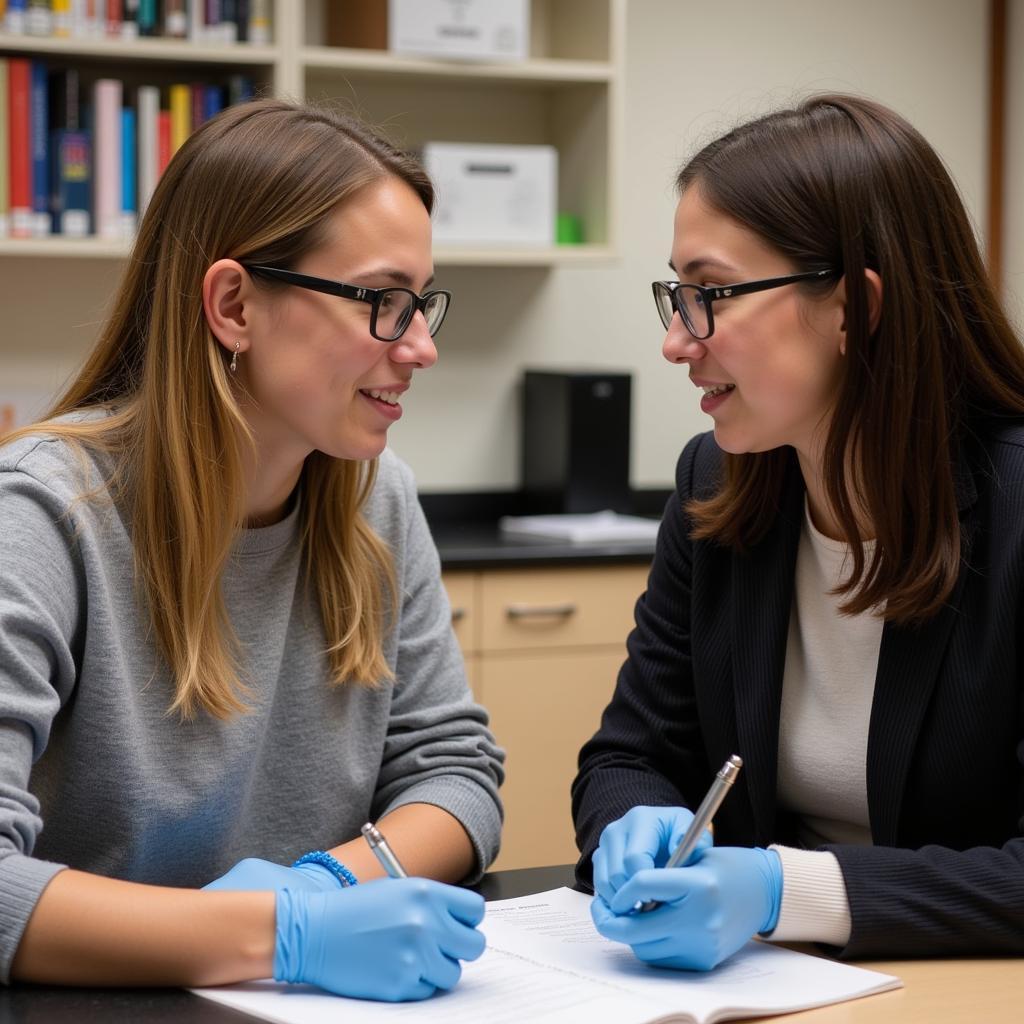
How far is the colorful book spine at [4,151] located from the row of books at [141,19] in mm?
98

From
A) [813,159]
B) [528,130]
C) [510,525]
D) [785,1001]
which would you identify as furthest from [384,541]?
[528,130]

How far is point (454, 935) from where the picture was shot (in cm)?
111

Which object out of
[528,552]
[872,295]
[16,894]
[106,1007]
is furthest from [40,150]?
[106,1007]

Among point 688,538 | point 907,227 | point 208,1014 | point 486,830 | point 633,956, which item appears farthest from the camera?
point 688,538

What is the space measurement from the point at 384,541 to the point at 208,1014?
2.34 feet

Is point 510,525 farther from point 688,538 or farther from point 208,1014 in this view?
point 208,1014

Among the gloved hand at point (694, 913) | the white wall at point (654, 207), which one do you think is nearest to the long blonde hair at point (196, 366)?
the gloved hand at point (694, 913)

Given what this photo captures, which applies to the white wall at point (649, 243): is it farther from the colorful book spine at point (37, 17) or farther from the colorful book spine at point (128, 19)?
the colorful book spine at point (37, 17)

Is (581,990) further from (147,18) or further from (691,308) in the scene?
(147,18)

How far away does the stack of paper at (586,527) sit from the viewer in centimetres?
321

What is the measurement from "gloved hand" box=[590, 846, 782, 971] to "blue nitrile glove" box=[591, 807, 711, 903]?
5 centimetres

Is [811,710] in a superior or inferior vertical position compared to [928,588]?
inferior

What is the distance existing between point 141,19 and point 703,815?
7.93 ft

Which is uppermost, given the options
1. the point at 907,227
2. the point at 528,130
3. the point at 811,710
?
the point at 528,130
